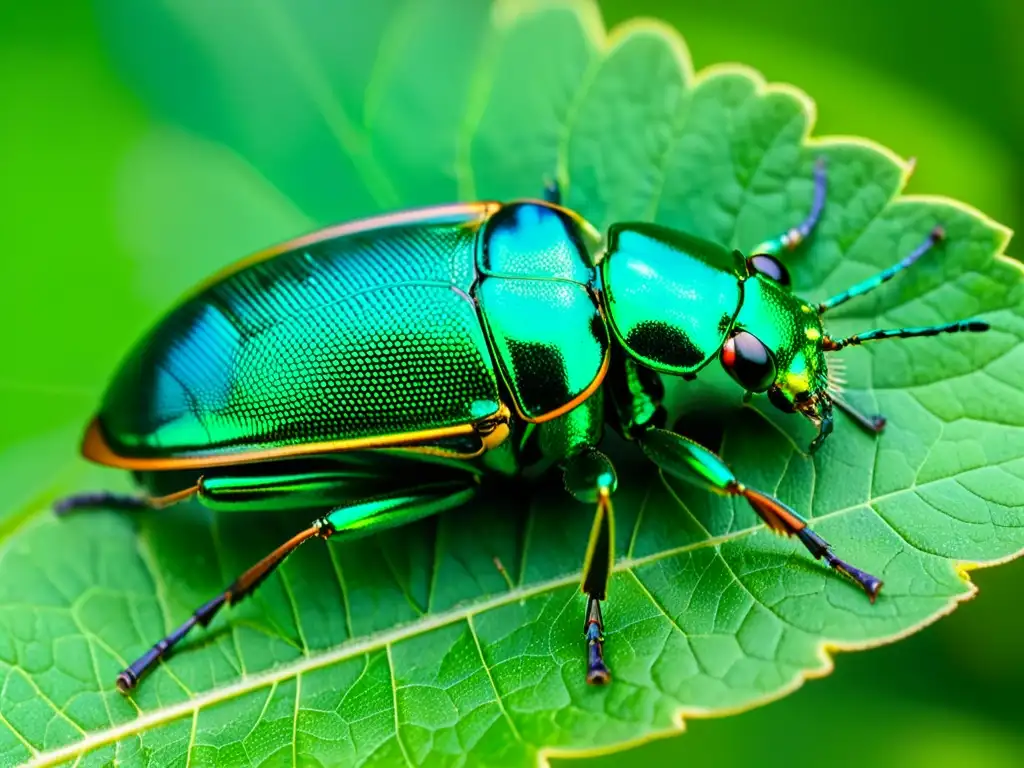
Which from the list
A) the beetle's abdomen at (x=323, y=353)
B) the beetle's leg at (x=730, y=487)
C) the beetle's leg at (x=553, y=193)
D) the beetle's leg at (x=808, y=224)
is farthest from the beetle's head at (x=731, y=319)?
the beetle's abdomen at (x=323, y=353)

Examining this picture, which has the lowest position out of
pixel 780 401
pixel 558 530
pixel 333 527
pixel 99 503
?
pixel 99 503

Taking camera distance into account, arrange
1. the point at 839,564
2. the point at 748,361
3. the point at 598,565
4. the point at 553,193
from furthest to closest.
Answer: the point at 553,193
the point at 748,361
the point at 598,565
the point at 839,564

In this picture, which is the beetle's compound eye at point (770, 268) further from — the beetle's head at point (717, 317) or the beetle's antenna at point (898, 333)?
the beetle's antenna at point (898, 333)

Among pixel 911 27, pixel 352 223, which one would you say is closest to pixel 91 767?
pixel 352 223

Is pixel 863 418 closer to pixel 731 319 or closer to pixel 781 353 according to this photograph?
pixel 781 353

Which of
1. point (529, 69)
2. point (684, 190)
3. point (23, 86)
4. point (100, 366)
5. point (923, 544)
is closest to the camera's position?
point (923, 544)

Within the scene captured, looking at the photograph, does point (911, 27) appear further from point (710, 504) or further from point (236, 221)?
point (236, 221)

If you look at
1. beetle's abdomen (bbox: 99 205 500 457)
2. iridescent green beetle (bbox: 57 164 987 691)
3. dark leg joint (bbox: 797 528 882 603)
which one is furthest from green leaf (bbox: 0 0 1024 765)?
beetle's abdomen (bbox: 99 205 500 457)

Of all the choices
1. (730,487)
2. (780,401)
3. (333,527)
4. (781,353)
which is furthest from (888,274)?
(333,527)
